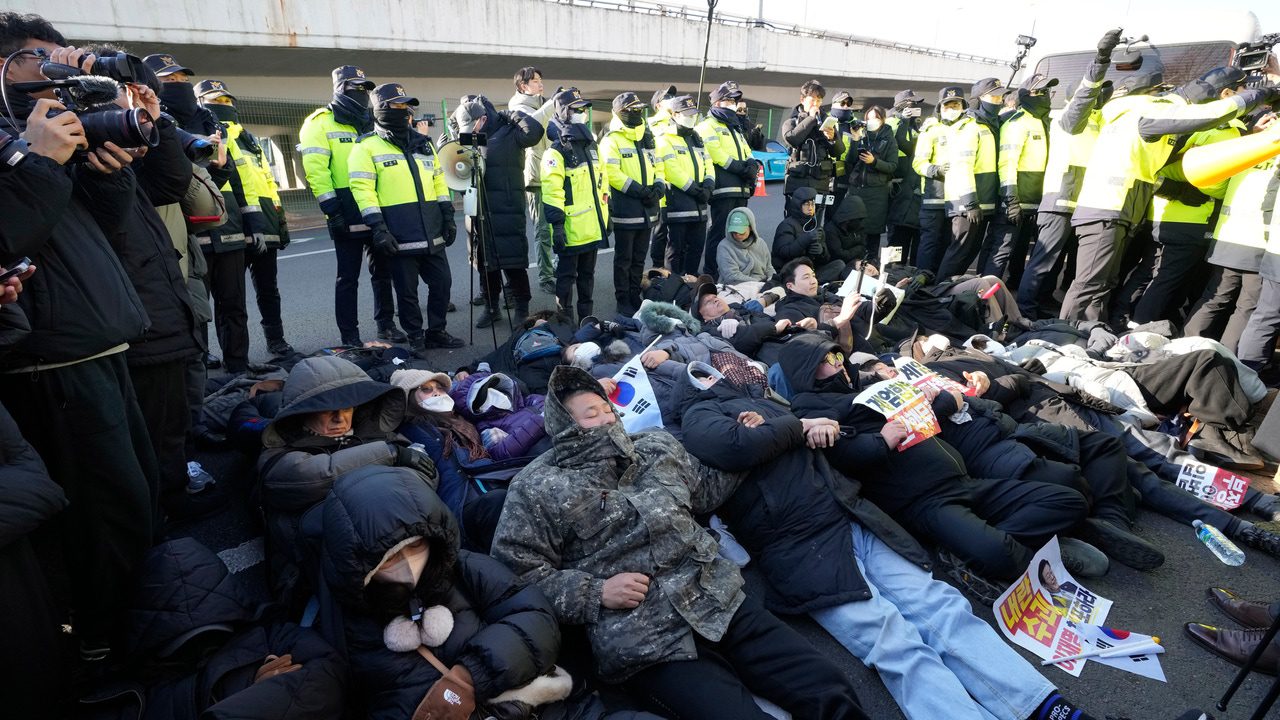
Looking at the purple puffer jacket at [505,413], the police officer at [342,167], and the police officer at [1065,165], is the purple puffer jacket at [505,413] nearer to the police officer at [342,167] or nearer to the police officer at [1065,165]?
the police officer at [342,167]

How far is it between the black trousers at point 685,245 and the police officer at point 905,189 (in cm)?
Result: 269

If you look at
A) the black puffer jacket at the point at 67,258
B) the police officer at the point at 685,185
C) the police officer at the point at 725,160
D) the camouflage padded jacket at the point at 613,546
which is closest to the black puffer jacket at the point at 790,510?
the camouflage padded jacket at the point at 613,546

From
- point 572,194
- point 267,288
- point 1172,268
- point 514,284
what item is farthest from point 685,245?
point 1172,268

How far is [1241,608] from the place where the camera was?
9.50ft

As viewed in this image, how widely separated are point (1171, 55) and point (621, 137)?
7052mm

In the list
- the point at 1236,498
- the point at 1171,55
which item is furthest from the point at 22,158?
the point at 1171,55

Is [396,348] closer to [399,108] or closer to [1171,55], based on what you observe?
[399,108]

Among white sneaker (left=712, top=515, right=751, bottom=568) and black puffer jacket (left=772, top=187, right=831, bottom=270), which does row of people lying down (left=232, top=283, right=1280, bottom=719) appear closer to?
white sneaker (left=712, top=515, right=751, bottom=568)

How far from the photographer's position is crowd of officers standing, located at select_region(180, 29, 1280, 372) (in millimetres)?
5168

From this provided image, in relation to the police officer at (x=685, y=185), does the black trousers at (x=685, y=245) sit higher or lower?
lower

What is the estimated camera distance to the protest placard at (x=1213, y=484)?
12.2 ft

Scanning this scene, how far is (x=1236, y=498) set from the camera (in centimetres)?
370

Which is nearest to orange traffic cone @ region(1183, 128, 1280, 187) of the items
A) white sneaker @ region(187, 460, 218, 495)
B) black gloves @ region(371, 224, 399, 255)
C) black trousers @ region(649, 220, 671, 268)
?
black trousers @ region(649, 220, 671, 268)

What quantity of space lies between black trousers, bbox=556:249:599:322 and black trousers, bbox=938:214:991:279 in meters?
4.00
